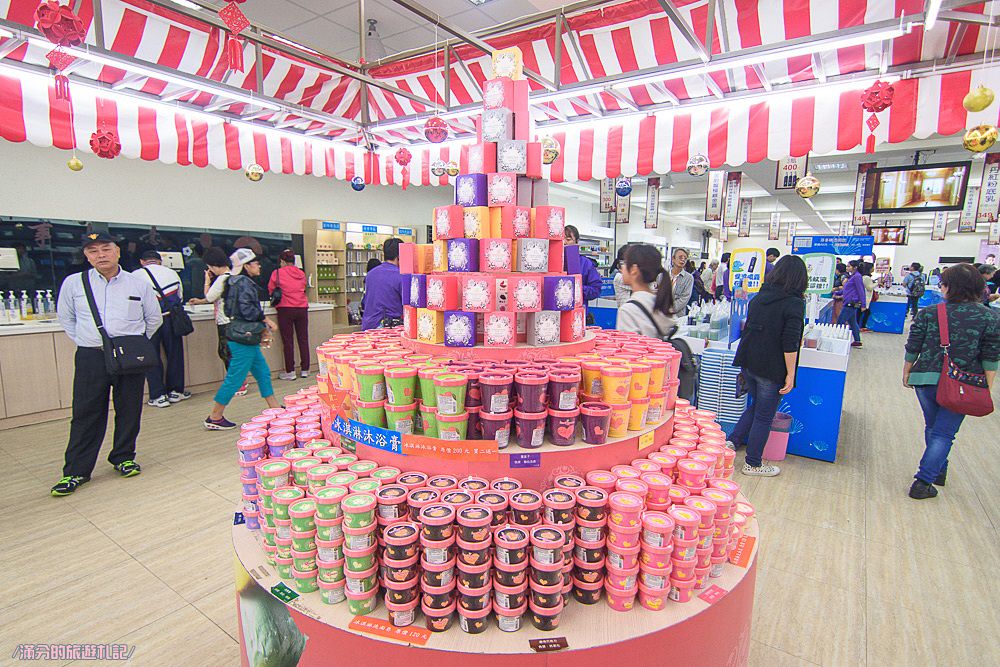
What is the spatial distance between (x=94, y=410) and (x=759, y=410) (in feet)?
16.8

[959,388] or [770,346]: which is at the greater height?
[770,346]

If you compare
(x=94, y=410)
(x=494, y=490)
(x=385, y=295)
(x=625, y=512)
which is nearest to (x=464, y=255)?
(x=494, y=490)

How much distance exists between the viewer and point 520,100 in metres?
2.43

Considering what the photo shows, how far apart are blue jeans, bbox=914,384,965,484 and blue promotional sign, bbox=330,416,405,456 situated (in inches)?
151

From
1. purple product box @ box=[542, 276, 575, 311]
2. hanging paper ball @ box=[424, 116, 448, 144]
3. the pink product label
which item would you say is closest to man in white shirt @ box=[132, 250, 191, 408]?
hanging paper ball @ box=[424, 116, 448, 144]

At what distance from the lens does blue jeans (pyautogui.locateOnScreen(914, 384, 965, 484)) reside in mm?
3514

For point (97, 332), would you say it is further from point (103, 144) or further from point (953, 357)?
point (953, 357)

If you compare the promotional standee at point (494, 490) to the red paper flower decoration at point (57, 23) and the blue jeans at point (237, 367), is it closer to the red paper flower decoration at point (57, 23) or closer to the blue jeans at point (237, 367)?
the red paper flower decoration at point (57, 23)

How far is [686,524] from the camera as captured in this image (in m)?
1.56

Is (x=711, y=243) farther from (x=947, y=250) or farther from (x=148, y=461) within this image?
(x=148, y=461)

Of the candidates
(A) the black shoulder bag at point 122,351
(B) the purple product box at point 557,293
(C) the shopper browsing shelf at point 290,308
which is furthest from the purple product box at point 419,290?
(C) the shopper browsing shelf at point 290,308

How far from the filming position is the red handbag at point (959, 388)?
324 cm

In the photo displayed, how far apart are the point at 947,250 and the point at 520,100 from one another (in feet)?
104

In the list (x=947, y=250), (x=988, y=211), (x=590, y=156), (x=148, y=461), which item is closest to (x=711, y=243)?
(x=947, y=250)
